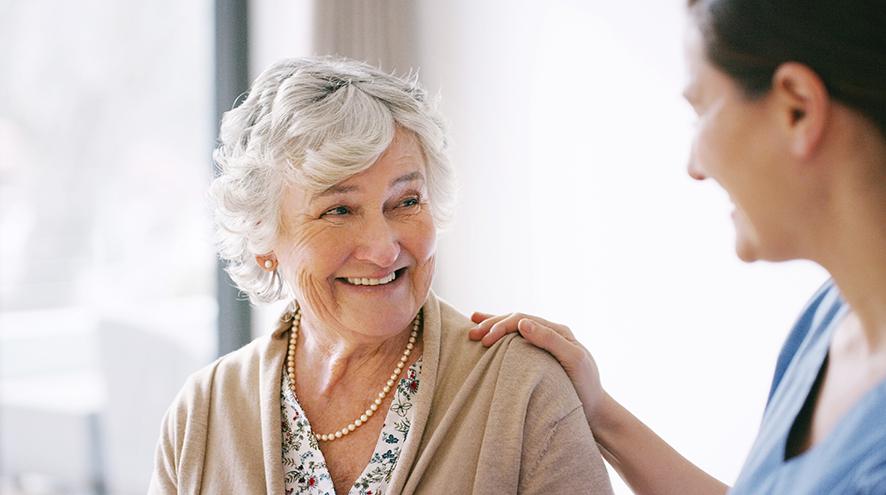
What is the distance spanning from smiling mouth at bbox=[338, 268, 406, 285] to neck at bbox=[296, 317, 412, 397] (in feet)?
0.31

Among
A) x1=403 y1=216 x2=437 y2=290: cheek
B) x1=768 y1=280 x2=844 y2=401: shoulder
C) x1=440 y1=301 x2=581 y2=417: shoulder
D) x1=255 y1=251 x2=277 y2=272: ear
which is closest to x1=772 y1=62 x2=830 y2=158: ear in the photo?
x1=768 y1=280 x2=844 y2=401: shoulder

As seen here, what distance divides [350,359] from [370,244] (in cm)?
25

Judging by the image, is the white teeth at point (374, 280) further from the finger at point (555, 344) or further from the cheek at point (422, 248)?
the finger at point (555, 344)

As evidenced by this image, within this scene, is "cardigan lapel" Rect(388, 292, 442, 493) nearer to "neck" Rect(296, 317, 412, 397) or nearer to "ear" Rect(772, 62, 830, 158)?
"neck" Rect(296, 317, 412, 397)

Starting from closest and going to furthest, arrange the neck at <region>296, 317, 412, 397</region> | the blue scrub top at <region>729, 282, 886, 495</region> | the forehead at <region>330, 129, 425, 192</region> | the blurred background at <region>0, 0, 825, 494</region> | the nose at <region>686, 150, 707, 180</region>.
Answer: the blue scrub top at <region>729, 282, 886, 495</region>, the nose at <region>686, 150, 707, 180</region>, the forehead at <region>330, 129, 425, 192</region>, the neck at <region>296, 317, 412, 397</region>, the blurred background at <region>0, 0, 825, 494</region>

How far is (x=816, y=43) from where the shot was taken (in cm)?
81

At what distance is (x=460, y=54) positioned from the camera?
348cm

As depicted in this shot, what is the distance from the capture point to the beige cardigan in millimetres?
1473

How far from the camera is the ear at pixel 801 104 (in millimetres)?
812

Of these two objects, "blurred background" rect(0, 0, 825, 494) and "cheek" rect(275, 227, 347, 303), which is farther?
"blurred background" rect(0, 0, 825, 494)

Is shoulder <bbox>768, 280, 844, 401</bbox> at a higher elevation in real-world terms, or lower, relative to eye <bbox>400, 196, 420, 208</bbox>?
lower

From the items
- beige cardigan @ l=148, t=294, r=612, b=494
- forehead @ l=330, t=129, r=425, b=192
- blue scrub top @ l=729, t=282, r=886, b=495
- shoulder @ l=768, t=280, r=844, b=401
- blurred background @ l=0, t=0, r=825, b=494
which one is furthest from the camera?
blurred background @ l=0, t=0, r=825, b=494

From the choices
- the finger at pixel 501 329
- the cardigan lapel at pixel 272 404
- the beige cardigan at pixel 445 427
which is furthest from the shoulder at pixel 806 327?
the cardigan lapel at pixel 272 404

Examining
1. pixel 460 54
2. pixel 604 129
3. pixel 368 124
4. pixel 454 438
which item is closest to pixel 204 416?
pixel 454 438
